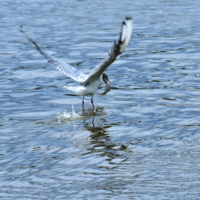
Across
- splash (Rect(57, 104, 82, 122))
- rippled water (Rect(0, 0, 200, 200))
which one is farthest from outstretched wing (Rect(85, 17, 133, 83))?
splash (Rect(57, 104, 82, 122))

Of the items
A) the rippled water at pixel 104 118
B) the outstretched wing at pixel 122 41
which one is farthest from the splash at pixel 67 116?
the outstretched wing at pixel 122 41

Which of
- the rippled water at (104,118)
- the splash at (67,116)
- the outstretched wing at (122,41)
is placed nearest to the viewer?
the rippled water at (104,118)

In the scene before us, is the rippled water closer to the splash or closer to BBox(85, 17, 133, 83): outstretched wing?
A: the splash

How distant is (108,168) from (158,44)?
11.2 m

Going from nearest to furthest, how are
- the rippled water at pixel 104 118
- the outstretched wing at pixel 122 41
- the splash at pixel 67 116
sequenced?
the rippled water at pixel 104 118 → the outstretched wing at pixel 122 41 → the splash at pixel 67 116

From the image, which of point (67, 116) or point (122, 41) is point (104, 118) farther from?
point (122, 41)

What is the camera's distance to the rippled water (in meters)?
7.72

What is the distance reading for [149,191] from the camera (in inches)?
287

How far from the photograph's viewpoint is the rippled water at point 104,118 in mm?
7719

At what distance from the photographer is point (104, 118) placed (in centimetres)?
1152

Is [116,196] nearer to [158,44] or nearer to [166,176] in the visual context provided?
[166,176]

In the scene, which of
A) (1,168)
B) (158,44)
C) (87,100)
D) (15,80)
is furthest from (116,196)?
(158,44)

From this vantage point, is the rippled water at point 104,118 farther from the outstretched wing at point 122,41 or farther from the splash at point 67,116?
the outstretched wing at point 122,41

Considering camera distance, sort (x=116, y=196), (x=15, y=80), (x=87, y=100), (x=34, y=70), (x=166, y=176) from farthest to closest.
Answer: (x=34, y=70) → (x=15, y=80) → (x=87, y=100) → (x=166, y=176) → (x=116, y=196)
